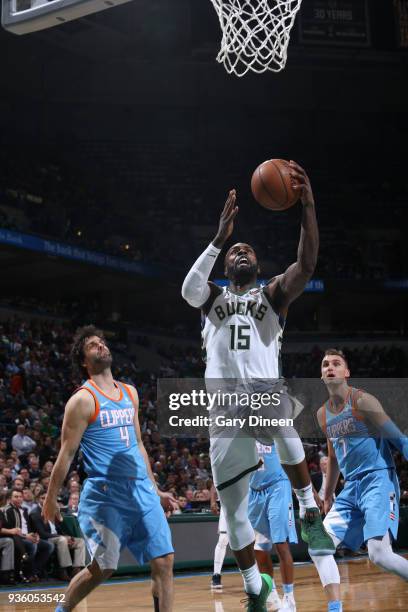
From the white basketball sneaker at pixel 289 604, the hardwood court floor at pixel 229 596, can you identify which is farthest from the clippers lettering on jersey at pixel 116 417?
the hardwood court floor at pixel 229 596

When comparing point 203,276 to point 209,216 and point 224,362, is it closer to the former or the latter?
point 224,362

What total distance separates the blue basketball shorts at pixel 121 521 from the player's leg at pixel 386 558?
61.4 inches

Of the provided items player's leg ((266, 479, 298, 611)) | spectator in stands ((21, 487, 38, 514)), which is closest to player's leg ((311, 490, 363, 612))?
player's leg ((266, 479, 298, 611))

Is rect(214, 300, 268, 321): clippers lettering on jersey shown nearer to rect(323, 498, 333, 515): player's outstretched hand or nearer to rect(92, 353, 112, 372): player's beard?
rect(92, 353, 112, 372): player's beard

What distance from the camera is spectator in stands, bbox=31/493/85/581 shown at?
1098 centimetres

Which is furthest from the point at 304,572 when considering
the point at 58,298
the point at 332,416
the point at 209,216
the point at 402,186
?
the point at 402,186

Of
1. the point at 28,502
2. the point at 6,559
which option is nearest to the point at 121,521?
the point at 6,559

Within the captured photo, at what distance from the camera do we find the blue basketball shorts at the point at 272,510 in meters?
8.13

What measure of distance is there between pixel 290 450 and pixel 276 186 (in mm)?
1794

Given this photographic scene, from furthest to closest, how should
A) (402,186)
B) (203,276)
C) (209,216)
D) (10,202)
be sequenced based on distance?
(402,186) < (209,216) < (10,202) < (203,276)

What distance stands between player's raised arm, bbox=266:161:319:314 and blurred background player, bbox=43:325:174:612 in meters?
1.33

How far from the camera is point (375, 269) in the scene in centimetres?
3155

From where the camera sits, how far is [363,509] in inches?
254

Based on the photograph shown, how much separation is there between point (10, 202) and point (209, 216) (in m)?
8.62
